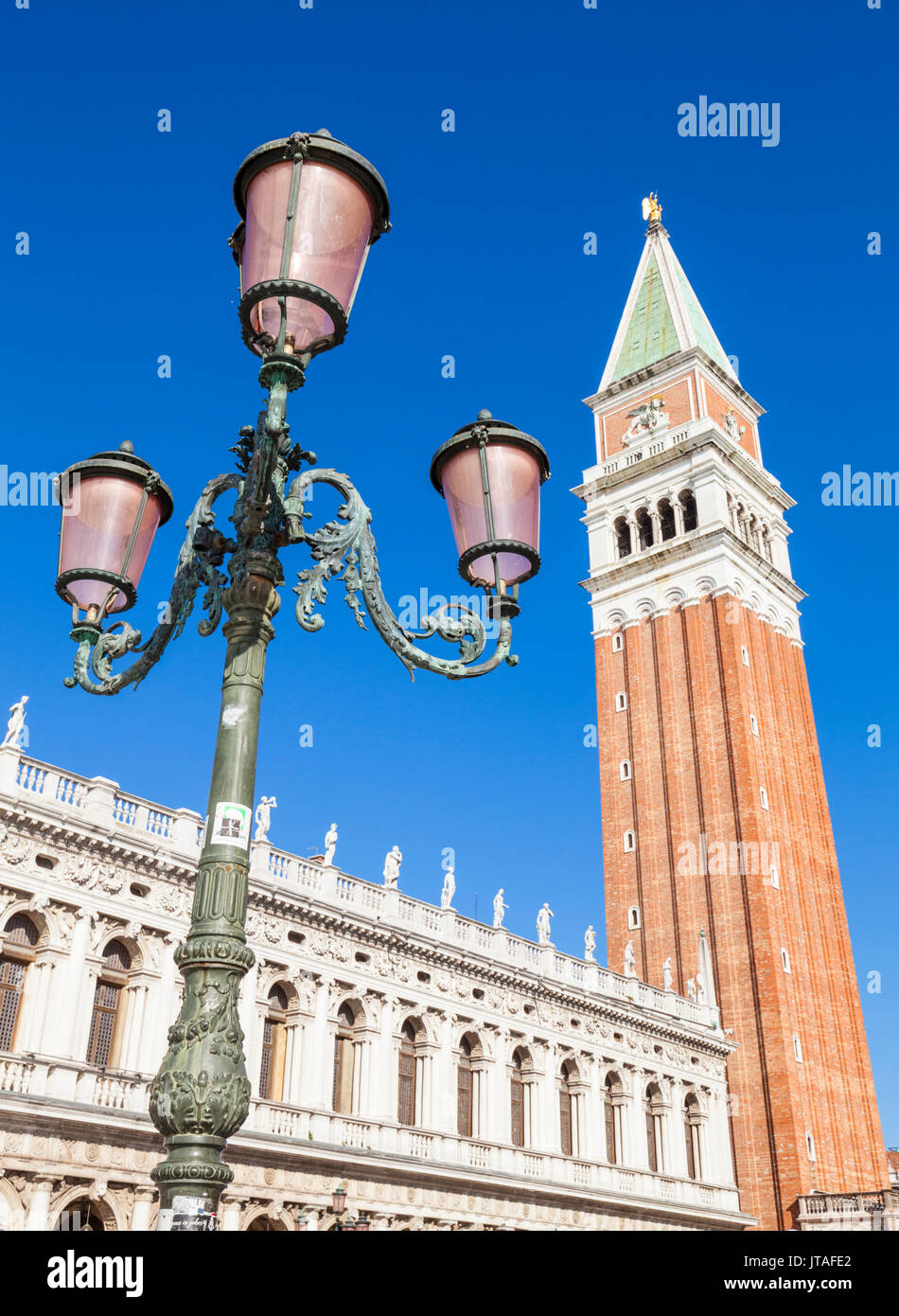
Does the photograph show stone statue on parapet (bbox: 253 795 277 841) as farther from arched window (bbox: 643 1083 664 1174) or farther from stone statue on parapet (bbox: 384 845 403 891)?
arched window (bbox: 643 1083 664 1174)

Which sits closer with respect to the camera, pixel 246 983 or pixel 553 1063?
pixel 246 983

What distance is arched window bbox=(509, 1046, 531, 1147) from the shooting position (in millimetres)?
30391

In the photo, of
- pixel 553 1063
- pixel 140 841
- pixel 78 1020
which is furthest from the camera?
pixel 553 1063

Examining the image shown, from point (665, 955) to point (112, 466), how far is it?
42048mm

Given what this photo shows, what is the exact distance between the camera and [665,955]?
45812mm

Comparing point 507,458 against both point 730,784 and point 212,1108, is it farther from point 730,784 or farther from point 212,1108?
point 730,784

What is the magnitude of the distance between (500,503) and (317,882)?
68.3ft

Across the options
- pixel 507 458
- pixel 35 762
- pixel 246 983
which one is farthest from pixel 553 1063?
pixel 507 458

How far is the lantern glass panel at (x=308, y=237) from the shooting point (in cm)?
617

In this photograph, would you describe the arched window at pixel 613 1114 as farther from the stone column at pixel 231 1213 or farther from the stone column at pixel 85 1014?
the stone column at pixel 85 1014

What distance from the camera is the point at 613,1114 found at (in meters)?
34.1

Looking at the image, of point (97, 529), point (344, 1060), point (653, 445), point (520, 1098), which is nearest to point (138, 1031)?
point (344, 1060)

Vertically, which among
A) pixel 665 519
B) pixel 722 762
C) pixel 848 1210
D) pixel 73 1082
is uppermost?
pixel 665 519

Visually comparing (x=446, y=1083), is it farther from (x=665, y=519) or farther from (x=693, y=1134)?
(x=665, y=519)
